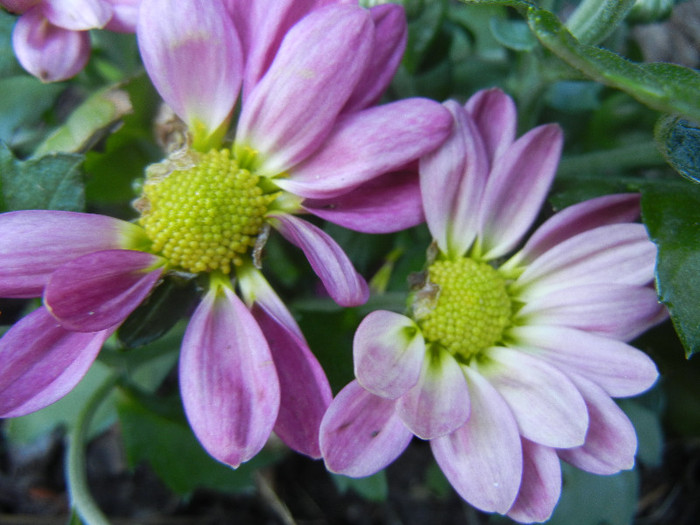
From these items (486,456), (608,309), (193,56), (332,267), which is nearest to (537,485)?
(486,456)

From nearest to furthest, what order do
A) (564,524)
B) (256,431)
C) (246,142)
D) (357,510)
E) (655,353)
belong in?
(256,431), (246,142), (655,353), (564,524), (357,510)

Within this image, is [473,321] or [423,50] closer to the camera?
[473,321]

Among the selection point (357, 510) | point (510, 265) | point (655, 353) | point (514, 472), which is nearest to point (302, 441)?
point (514, 472)

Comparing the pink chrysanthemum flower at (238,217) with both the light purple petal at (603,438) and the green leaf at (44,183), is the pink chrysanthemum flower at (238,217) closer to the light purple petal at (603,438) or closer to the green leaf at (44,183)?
the green leaf at (44,183)

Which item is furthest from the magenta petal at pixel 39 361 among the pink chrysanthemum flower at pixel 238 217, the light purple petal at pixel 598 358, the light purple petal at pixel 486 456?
the light purple petal at pixel 598 358

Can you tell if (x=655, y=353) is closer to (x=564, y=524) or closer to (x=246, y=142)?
(x=564, y=524)

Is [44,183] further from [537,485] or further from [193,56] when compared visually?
[537,485]

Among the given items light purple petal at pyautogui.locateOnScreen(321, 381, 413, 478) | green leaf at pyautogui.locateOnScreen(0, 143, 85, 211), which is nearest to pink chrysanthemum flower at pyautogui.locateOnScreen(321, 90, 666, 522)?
light purple petal at pyautogui.locateOnScreen(321, 381, 413, 478)
